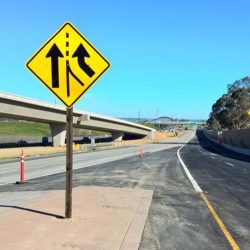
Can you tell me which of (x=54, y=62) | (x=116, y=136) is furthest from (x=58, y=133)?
(x=54, y=62)

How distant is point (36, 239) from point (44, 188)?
888cm

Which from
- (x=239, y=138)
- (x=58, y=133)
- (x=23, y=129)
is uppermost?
(x=23, y=129)

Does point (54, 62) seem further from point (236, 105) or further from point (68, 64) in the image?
point (236, 105)

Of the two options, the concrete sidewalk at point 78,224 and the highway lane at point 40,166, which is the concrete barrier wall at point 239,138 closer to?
the highway lane at point 40,166

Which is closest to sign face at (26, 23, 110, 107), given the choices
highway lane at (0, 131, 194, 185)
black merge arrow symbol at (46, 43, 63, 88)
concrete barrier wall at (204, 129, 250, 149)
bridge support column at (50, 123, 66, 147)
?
black merge arrow symbol at (46, 43, 63, 88)

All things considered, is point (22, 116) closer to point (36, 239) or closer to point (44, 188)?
point (44, 188)

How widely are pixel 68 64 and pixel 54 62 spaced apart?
27cm

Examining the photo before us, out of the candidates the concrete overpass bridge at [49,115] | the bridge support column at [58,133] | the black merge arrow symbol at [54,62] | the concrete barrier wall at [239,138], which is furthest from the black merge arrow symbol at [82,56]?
the bridge support column at [58,133]

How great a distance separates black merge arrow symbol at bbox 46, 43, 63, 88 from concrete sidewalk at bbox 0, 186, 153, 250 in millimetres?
2600

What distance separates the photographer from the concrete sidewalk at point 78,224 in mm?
7382

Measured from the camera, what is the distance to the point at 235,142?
7362cm

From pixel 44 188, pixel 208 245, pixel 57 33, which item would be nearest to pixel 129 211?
pixel 208 245

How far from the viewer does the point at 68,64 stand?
29.7 feet

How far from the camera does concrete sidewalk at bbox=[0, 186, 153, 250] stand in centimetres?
738
